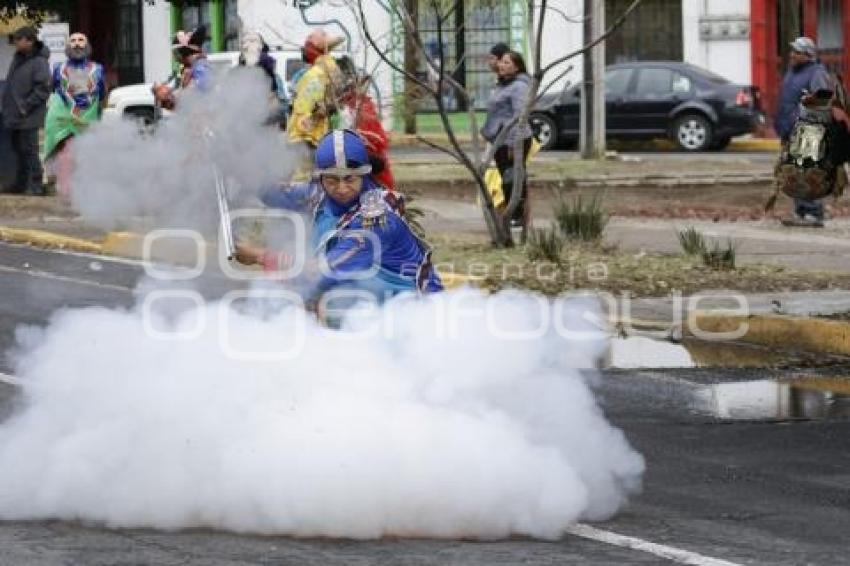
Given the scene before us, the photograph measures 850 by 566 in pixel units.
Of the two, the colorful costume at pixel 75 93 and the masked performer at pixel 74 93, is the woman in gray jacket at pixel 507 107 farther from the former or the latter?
the colorful costume at pixel 75 93

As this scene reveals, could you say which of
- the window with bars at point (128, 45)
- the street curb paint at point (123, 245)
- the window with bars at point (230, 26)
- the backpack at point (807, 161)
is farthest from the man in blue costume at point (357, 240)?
the window with bars at point (128, 45)

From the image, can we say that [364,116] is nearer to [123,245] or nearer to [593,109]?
[123,245]

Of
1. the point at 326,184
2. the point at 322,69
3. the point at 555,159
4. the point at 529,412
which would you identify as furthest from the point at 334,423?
the point at 555,159

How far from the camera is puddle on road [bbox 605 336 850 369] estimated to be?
41.9 feet

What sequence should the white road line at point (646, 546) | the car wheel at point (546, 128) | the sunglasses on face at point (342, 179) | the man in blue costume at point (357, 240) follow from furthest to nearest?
the car wheel at point (546, 128) → the sunglasses on face at point (342, 179) → the man in blue costume at point (357, 240) → the white road line at point (646, 546)

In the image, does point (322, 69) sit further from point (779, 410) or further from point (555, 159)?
point (555, 159)

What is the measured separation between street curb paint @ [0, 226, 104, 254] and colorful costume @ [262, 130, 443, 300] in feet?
33.6

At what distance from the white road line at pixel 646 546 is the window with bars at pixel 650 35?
1288 inches

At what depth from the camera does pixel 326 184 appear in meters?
8.94

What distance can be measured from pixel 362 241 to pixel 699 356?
15.8 feet

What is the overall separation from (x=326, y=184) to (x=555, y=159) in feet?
73.1

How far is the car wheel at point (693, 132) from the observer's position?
1362 inches

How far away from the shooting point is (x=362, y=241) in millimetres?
8758

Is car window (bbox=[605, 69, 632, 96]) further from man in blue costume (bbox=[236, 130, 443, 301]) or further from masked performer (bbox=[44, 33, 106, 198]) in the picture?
man in blue costume (bbox=[236, 130, 443, 301])
